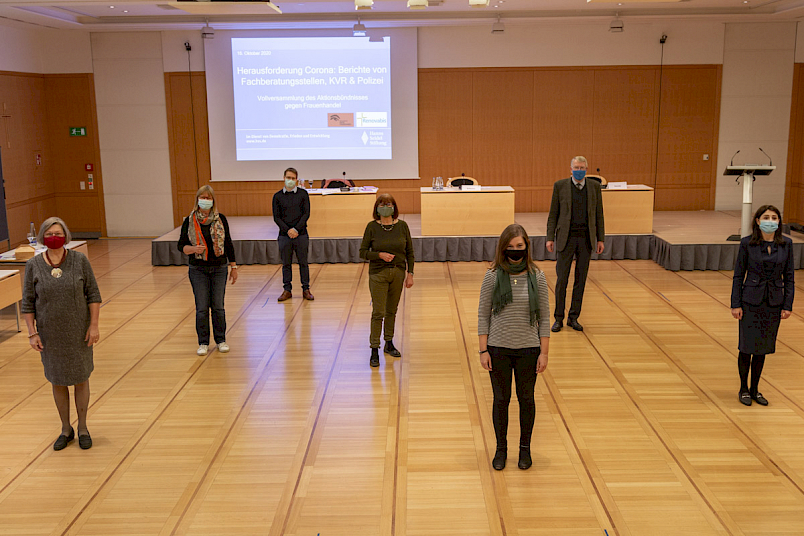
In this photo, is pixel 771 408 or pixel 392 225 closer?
pixel 771 408

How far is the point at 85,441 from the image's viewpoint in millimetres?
5098

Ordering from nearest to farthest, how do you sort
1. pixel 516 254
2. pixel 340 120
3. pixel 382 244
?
1. pixel 516 254
2. pixel 382 244
3. pixel 340 120

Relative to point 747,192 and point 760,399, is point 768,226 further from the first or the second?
point 747,192

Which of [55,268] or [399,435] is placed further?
[399,435]

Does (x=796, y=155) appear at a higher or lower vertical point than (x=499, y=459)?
higher

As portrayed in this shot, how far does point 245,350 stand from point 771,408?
15.2ft

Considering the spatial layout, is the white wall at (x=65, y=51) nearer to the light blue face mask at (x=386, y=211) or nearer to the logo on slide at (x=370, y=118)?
the logo on slide at (x=370, y=118)

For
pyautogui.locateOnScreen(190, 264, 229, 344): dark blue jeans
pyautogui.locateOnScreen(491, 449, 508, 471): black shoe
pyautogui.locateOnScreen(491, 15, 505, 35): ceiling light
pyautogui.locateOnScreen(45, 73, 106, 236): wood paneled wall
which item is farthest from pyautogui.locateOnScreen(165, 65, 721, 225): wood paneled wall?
pyautogui.locateOnScreen(491, 449, 508, 471): black shoe

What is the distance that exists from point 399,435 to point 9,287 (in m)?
4.81

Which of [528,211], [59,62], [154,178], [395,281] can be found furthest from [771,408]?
[59,62]

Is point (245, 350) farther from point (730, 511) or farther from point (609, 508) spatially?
point (730, 511)

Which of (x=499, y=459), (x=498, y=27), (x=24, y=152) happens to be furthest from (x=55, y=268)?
(x=24, y=152)

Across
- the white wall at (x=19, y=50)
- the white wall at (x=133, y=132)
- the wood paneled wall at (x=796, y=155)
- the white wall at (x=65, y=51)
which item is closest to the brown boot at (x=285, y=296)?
the white wall at (x=133, y=132)

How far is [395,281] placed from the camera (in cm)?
650
